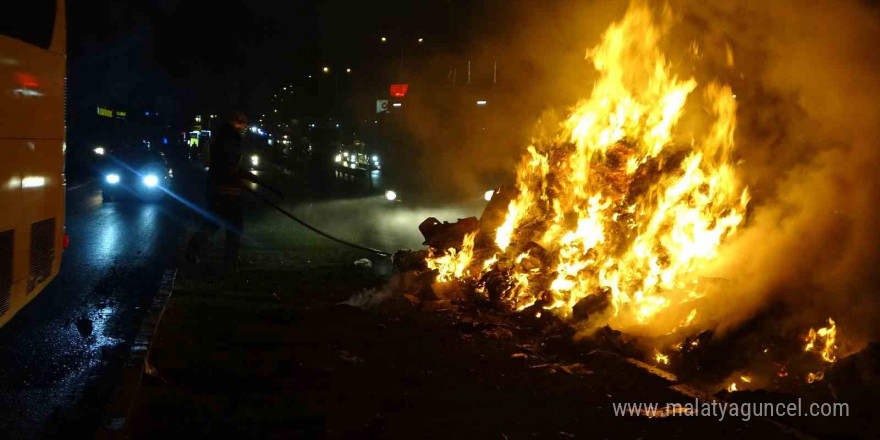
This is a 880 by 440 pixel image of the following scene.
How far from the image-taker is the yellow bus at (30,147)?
4.79 m

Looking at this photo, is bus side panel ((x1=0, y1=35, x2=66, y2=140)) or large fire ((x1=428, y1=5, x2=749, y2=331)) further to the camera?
large fire ((x1=428, y1=5, x2=749, y2=331))

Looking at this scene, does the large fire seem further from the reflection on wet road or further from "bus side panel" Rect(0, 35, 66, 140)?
"bus side panel" Rect(0, 35, 66, 140)

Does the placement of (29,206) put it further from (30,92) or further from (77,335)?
(77,335)

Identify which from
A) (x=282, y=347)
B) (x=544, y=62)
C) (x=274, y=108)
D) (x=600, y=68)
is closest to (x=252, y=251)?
(x=282, y=347)

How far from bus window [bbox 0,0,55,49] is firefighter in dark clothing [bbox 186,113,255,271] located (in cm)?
366

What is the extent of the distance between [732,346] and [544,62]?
13.4 m

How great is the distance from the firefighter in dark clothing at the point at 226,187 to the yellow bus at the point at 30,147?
312 centimetres

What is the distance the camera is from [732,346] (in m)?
5.96

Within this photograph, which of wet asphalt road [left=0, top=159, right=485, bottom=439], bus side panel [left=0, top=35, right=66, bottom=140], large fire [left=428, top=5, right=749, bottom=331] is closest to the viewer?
bus side panel [left=0, top=35, right=66, bottom=140]

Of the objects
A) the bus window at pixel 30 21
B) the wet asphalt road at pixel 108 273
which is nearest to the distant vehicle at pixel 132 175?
the wet asphalt road at pixel 108 273

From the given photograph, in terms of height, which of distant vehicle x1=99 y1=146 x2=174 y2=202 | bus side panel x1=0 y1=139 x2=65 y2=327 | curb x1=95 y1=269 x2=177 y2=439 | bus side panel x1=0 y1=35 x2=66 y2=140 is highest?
distant vehicle x1=99 y1=146 x2=174 y2=202

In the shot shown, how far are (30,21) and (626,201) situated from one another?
6.08 meters

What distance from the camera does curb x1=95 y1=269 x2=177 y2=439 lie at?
4204 millimetres

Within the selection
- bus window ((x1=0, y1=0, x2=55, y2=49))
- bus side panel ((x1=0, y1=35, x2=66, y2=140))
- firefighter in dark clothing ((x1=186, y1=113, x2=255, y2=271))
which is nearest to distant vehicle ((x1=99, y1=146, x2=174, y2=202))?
firefighter in dark clothing ((x1=186, y1=113, x2=255, y2=271))
